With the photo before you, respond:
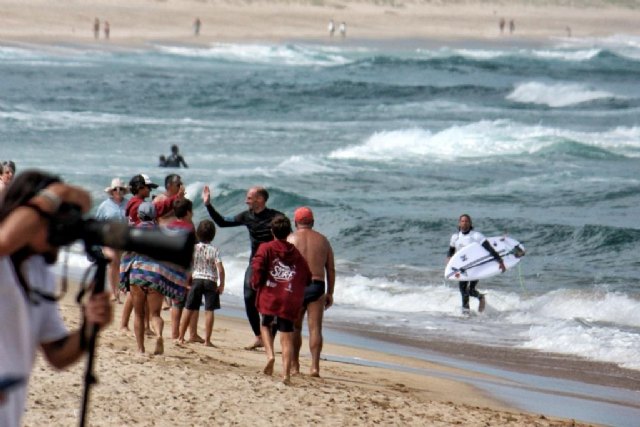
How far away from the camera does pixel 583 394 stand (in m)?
11.4

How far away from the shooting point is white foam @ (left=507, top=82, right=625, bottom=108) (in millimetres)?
54625

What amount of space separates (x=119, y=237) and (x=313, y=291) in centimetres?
684

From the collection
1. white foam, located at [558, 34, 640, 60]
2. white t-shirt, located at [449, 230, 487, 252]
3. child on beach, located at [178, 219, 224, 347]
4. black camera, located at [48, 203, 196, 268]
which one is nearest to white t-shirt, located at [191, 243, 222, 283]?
child on beach, located at [178, 219, 224, 347]

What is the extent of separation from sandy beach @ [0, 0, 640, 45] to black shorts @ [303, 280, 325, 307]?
6558 cm

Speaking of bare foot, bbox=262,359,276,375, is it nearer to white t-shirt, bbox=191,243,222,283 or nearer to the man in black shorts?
the man in black shorts

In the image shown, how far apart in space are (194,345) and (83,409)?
7702 millimetres

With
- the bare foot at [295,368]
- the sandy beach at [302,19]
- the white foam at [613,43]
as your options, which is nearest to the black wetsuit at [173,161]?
the bare foot at [295,368]

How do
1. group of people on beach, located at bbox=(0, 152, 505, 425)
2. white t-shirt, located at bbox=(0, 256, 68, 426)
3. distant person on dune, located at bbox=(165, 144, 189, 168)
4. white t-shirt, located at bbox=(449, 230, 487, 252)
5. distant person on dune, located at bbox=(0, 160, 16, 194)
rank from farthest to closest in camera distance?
distant person on dune, located at bbox=(165, 144, 189, 168)
white t-shirt, located at bbox=(449, 230, 487, 252)
distant person on dune, located at bbox=(0, 160, 16, 194)
white t-shirt, located at bbox=(0, 256, 68, 426)
group of people on beach, located at bbox=(0, 152, 505, 425)

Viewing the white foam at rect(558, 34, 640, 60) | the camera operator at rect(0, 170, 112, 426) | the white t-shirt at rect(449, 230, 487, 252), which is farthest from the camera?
the white foam at rect(558, 34, 640, 60)

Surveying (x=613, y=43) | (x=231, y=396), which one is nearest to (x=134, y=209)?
(x=231, y=396)

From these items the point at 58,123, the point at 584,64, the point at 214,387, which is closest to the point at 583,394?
the point at 214,387

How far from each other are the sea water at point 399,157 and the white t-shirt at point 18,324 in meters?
9.57

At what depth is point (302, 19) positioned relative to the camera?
325ft

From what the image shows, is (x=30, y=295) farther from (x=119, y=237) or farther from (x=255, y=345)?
(x=255, y=345)
